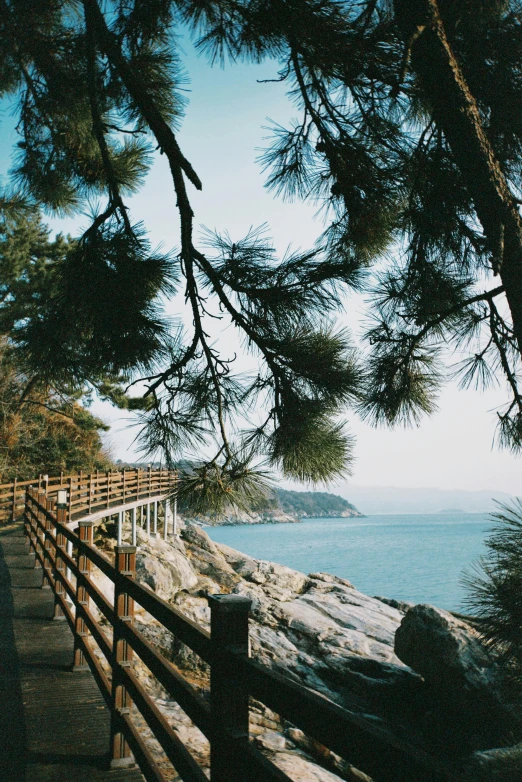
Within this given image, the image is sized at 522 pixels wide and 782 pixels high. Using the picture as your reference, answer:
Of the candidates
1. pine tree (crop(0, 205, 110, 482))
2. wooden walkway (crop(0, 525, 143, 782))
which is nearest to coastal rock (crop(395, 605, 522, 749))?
wooden walkway (crop(0, 525, 143, 782))

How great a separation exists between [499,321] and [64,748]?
10.3 feet

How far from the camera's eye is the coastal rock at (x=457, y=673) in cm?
864

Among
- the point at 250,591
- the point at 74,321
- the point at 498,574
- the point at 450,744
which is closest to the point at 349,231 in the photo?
the point at 74,321

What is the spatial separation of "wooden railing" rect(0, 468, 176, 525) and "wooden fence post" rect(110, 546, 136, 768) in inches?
350

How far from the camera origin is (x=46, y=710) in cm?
333

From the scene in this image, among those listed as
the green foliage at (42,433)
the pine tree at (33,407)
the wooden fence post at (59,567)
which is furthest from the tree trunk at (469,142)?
the green foliage at (42,433)

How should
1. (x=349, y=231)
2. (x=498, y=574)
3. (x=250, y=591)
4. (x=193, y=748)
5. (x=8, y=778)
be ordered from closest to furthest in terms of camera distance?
(x=8, y=778) < (x=498, y=574) < (x=349, y=231) < (x=193, y=748) < (x=250, y=591)

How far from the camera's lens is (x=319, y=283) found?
133 inches

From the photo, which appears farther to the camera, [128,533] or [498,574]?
[128,533]

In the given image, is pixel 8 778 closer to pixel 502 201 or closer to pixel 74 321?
pixel 74 321

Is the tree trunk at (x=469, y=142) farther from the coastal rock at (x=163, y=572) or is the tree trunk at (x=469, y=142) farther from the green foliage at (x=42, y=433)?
the green foliage at (x=42, y=433)

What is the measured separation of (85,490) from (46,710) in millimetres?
12508

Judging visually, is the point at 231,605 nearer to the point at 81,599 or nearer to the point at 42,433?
the point at 81,599

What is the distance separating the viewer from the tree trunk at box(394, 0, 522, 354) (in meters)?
2.76
